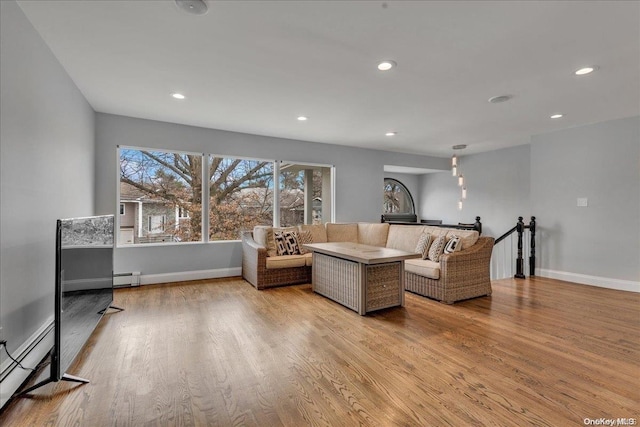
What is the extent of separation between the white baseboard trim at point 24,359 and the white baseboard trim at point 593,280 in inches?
266

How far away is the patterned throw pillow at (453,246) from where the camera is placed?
12.6 ft

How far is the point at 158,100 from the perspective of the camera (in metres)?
3.70

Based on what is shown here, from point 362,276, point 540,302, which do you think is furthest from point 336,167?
point 540,302

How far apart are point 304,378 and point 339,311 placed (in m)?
1.43

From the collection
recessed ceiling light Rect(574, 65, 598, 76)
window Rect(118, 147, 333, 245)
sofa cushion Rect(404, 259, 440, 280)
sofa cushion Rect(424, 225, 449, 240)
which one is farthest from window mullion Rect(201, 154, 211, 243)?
recessed ceiling light Rect(574, 65, 598, 76)

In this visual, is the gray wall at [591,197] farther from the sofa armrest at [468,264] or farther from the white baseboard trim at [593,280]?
the sofa armrest at [468,264]

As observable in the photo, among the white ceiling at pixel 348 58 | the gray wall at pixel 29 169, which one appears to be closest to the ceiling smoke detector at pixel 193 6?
the white ceiling at pixel 348 58

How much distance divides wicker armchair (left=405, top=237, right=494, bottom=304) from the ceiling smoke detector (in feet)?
11.4

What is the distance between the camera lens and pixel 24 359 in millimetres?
2080

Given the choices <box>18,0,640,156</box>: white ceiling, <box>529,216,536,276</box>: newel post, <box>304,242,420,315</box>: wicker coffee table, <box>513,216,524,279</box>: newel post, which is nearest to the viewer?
<box>18,0,640,156</box>: white ceiling

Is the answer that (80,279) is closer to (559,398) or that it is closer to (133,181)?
(133,181)

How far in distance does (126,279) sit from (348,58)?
4.26 m

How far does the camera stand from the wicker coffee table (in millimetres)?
3281

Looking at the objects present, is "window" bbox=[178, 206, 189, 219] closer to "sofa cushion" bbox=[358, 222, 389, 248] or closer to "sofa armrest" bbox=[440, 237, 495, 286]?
"sofa cushion" bbox=[358, 222, 389, 248]
